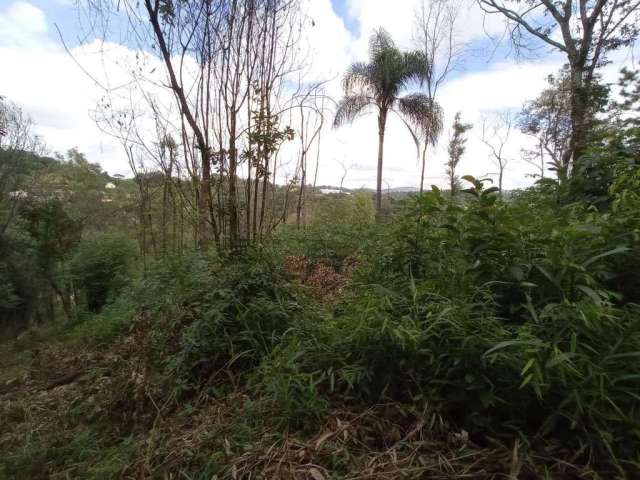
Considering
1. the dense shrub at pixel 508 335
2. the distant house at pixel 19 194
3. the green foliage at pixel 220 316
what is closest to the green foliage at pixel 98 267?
the distant house at pixel 19 194

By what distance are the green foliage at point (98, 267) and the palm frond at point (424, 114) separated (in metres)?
9.32

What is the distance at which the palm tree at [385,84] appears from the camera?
10844 mm

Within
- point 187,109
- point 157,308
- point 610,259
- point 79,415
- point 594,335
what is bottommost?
point 79,415

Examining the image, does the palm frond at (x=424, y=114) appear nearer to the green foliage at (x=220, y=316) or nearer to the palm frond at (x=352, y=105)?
the palm frond at (x=352, y=105)

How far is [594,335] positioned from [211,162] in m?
2.59

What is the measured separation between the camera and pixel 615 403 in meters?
0.97

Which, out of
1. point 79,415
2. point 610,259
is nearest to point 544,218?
point 610,259

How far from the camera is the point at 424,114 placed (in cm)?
1104

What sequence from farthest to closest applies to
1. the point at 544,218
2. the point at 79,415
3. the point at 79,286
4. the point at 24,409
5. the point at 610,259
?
the point at 79,286, the point at 24,409, the point at 79,415, the point at 544,218, the point at 610,259

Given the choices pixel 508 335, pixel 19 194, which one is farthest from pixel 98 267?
pixel 508 335

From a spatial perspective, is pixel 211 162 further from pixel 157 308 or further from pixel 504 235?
pixel 504 235

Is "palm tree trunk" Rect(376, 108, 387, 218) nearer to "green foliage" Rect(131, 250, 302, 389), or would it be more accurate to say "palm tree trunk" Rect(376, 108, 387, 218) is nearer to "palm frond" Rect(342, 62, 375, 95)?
"palm frond" Rect(342, 62, 375, 95)

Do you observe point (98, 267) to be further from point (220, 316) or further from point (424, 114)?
point (424, 114)

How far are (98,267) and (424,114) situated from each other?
1026 cm
